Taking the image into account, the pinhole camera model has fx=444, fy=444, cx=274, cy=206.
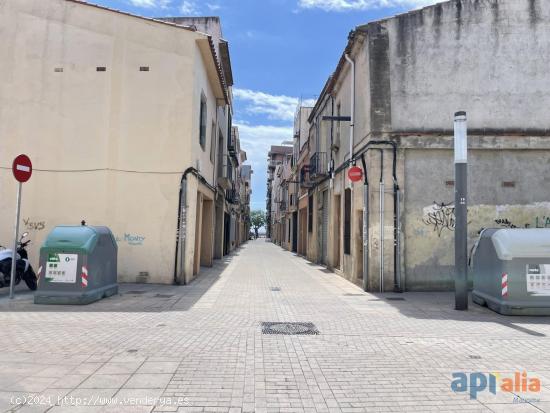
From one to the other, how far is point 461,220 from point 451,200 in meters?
2.81

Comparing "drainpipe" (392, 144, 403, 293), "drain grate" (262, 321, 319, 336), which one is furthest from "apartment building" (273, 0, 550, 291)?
"drain grate" (262, 321, 319, 336)

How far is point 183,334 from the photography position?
6605 millimetres

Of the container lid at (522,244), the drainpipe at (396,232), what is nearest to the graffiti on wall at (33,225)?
the drainpipe at (396,232)

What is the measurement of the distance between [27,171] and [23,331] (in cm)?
410

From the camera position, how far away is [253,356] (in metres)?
5.57

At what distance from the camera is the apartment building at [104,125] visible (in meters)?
11.9

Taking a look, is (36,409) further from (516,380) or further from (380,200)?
(380,200)

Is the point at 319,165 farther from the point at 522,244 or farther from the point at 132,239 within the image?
the point at 522,244

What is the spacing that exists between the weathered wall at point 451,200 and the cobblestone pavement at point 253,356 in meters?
2.16

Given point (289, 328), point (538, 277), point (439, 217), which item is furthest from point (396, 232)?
point (289, 328)

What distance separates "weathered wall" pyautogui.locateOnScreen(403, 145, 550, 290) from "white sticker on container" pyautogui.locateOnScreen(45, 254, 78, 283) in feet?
25.9

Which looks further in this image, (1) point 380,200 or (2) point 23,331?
(1) point 380,200

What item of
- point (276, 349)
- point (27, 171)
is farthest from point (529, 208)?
point (27, 171)

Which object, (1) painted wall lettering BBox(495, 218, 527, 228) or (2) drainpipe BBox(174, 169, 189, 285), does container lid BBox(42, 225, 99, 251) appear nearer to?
(2) drainpipe BBox(174, 169, 189, 285)
